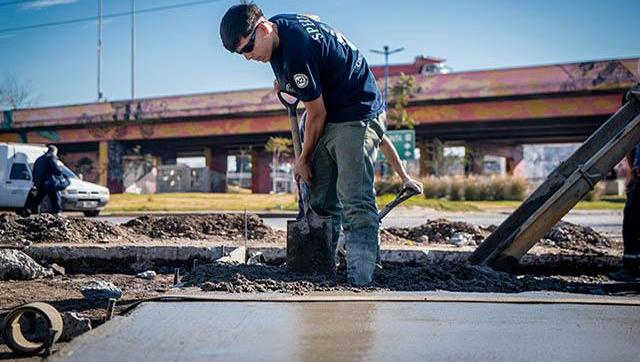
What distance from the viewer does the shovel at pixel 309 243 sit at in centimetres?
370

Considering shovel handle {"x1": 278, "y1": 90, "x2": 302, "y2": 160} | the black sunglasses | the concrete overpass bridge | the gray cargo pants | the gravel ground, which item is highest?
the concrete overpass bridge

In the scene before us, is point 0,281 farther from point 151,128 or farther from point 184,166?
point 184,166

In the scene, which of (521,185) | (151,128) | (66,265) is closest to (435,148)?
(521,185)

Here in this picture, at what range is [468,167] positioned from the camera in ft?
143

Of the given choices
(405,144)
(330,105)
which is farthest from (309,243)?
(405,144)

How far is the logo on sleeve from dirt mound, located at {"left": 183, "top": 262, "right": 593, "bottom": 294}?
101 cm

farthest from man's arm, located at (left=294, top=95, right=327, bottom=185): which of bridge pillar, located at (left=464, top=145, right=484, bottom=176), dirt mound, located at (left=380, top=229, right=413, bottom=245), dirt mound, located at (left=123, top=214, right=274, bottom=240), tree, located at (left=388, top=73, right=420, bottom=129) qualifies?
bridge pillar, located at (left=464, top=145, right=484, bottom=176)

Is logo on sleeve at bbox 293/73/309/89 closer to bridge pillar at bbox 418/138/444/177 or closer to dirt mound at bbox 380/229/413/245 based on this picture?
dirt mound at bbox 380/229/413/245

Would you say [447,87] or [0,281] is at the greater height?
[447,87]

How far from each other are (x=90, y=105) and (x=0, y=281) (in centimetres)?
4196

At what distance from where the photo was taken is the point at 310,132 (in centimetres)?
346

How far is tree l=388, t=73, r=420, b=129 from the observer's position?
3553cm

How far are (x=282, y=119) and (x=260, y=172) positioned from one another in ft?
39.1

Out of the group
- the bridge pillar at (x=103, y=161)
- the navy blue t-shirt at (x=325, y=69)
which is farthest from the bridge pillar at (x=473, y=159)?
the navy blue t-shirt at (x=325, y=69)
